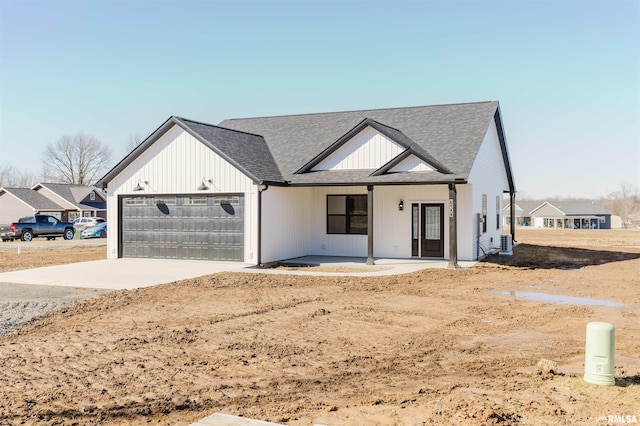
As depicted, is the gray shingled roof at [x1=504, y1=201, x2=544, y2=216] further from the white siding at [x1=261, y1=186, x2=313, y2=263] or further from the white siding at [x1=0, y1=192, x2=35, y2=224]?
the white siding at [x1=261, y1=186, x2=313, y2=263]

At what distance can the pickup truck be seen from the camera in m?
37.5

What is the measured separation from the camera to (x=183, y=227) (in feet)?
69.8

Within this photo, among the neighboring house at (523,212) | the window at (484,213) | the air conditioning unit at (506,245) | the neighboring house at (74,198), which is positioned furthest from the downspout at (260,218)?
the neighboring house at (523,212)

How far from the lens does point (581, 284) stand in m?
15.6

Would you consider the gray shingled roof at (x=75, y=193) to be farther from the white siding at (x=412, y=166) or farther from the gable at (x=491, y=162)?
the white siding at (x=412, y=166)

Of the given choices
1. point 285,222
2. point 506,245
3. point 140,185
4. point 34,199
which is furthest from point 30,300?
point 34,199

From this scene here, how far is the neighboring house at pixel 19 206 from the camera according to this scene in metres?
55.7

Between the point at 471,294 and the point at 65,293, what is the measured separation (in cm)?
1004

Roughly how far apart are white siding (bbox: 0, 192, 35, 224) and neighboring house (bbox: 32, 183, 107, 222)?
314 cm

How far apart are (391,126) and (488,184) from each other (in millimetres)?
4768

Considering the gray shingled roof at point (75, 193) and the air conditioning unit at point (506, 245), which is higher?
the gray shingled roof at point (75, 193)

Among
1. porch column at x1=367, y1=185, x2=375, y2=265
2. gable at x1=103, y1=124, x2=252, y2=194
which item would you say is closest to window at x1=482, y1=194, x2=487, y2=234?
porch column at x1=367, y1=185, x2=375, y2=265

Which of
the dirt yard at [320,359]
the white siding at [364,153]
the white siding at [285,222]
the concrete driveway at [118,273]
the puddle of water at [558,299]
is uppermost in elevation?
the white siding at [364,153]

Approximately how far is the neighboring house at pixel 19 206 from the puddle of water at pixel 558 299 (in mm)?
53213
